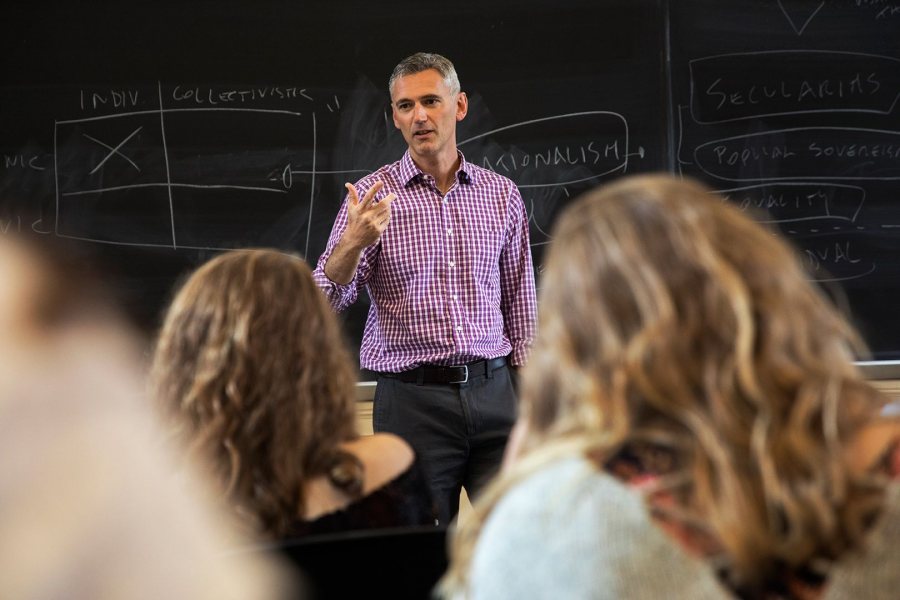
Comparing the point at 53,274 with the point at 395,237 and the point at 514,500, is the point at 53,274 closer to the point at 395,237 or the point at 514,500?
the point at 514,500

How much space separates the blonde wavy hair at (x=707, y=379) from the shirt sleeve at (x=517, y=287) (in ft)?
6.48

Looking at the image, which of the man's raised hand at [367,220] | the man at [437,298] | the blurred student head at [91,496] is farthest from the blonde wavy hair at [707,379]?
the man at [437,298]

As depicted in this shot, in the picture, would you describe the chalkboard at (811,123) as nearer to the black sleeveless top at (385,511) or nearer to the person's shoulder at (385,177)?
the person's shoulder at (385,177)

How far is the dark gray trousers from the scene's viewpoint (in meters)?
2.90

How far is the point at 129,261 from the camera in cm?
337

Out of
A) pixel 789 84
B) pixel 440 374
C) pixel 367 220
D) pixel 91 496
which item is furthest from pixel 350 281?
pixel 91 496

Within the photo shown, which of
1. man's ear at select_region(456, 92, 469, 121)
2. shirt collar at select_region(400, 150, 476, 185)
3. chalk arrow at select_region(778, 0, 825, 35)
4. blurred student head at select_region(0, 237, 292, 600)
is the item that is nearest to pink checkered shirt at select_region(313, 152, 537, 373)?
shirt collar at select_region(400, 150, 476, 185)

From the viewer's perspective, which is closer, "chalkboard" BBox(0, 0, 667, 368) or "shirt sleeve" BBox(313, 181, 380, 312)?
"shirt sleeve" BBox(313, 181, 380, 312)

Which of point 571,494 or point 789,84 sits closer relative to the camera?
point 571,494

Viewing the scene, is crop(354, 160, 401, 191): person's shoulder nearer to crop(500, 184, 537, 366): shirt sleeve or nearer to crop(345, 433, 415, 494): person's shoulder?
crop(500, 184, 537, 366): shirt sleeve

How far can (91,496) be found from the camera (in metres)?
0.58

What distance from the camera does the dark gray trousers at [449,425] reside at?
2904 mm

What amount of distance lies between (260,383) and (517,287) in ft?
5.29

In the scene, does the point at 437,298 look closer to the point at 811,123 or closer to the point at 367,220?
the point at 367,220
